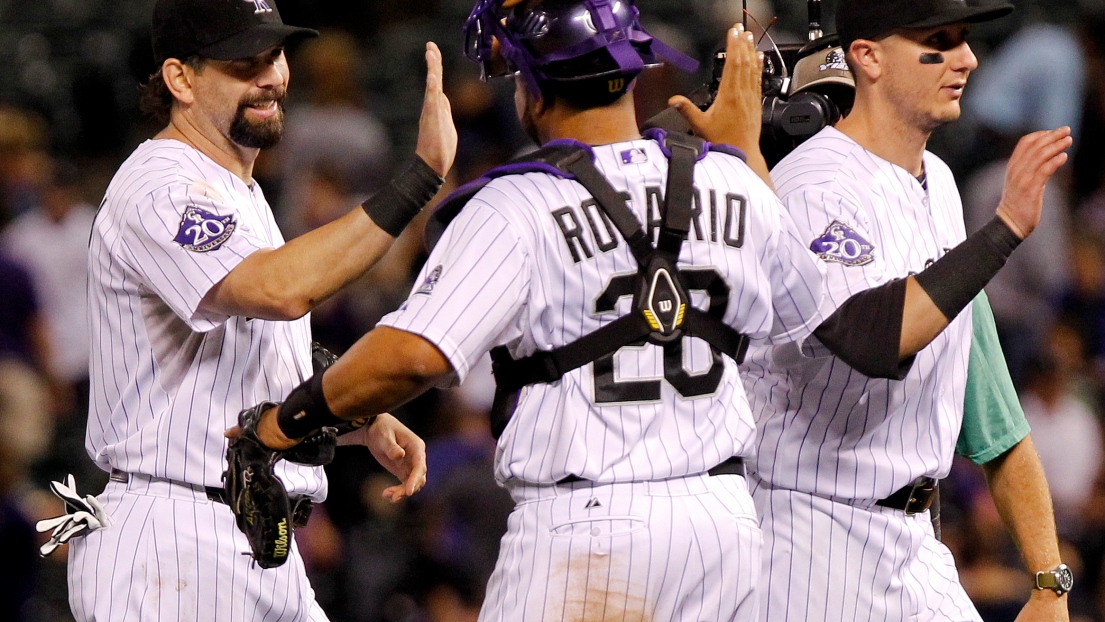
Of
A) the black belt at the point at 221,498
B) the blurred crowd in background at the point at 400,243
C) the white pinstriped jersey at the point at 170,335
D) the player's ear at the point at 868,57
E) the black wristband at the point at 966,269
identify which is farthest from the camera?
the blurred crowd in background at the point at 400,243

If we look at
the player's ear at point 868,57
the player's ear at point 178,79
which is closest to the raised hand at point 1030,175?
the player's ear at point 868,57

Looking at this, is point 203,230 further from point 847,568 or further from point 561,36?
point 847,568

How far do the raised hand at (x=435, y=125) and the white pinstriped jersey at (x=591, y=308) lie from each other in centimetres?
44

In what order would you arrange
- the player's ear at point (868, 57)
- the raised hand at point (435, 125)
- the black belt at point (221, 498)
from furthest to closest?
the player's ear at point (868, 57)
the black belt at point (221, 498)
the raised hand at point (435, 125)

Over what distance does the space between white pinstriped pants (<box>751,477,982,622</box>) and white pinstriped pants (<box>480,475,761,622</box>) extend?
2.24ft

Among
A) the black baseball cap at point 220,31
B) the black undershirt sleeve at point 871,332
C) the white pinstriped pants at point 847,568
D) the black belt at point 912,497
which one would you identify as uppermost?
the black baseball cap at point 220,31

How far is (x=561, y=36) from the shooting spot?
343cm

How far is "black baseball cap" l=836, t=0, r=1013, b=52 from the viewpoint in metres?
4.10

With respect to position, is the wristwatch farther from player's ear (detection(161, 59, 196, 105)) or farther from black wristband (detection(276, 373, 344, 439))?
player's ear (detection(161, 59, 196, 105))

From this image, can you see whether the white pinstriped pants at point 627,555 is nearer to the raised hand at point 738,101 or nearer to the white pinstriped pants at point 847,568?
the white pinstriped pants at point 847,568

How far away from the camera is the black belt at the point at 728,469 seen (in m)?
3.44

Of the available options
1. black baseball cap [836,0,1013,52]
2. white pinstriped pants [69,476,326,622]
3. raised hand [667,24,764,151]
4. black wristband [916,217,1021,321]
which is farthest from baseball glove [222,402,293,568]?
black baseball cap [836,0,1013,52]

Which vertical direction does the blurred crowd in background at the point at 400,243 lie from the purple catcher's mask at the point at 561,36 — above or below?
below

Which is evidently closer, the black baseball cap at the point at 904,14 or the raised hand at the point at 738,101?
the raised hand at the point at 738,101
